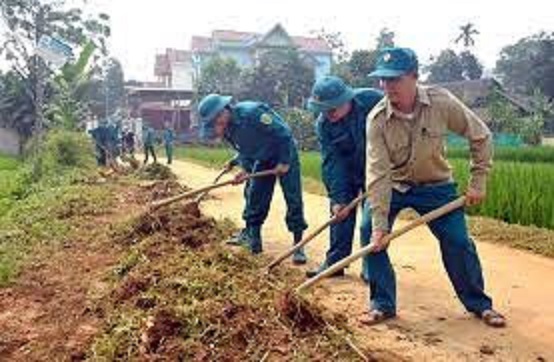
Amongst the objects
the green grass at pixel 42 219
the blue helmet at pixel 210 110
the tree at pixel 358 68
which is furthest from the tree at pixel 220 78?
the blue helmet at pixel 210 110

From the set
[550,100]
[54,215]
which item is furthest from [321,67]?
[54,215]

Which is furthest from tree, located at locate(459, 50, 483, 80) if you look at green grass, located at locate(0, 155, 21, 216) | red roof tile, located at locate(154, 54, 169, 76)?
green grass, located at locate(0, 155, 21, 216)

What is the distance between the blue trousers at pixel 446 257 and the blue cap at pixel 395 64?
0.82m

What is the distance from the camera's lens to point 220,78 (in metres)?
44.3

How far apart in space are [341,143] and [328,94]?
0.56m

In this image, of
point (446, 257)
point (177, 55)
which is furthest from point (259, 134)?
point (177, 55)

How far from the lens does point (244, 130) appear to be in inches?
288

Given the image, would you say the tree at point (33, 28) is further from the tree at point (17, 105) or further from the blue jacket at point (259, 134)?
the blue jacket at point (259, 134)

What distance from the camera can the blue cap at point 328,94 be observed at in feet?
19.0

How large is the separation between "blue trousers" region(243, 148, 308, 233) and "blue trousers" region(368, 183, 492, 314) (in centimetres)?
236

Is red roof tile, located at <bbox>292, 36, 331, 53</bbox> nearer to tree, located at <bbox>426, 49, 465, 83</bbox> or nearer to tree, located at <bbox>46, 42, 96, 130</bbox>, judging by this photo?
tree, located at <bbox>426, 49, 465, 83</bbox>

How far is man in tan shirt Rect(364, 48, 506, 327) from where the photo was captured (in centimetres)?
471

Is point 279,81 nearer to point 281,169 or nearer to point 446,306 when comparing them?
point 281,169

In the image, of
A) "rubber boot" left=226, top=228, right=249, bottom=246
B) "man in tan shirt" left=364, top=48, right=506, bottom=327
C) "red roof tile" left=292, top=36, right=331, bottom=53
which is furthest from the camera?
"red roof tile" left=292, top=36, right=331, bottom=53
